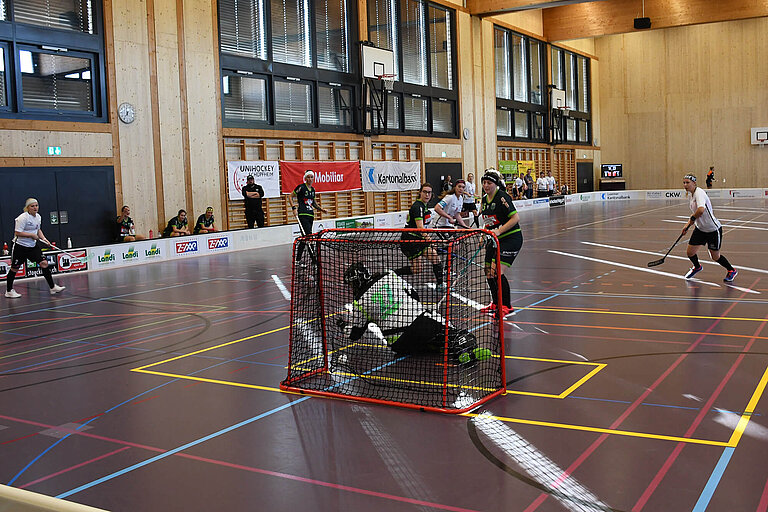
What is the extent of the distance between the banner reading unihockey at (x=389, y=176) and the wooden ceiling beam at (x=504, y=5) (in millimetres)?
8224

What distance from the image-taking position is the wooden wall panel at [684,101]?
144 feet

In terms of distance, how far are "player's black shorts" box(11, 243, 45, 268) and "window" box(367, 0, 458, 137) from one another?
17.9 meters

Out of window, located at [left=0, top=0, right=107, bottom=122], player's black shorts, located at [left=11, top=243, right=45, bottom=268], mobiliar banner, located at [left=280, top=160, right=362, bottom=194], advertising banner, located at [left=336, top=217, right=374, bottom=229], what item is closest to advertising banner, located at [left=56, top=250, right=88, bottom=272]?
player's black shorts, located at [left=11, top=243, right=45, bottom=268]

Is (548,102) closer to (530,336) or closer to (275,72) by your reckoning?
(275,72)

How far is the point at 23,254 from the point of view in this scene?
13406 millimetres

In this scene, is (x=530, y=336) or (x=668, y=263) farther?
(x=668, y=263)

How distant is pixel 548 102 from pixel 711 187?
11.8 meters

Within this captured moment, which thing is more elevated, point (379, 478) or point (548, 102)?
point (548, 102)

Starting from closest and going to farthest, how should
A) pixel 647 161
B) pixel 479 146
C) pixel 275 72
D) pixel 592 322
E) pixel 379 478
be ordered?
1. pixel 379 478
2. pixel 592 322
3. pixel 275 72
4. pixel 479 146
5. pixel 647 161

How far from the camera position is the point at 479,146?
3512 centimetres

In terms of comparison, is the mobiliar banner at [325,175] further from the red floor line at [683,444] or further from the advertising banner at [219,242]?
the red floor line at [683,444]

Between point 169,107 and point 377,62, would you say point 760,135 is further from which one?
point 169,107

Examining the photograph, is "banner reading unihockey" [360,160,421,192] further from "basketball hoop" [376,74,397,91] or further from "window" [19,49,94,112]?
"window" [19,49,94,112]

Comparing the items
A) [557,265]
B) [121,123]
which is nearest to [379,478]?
[557,265]
